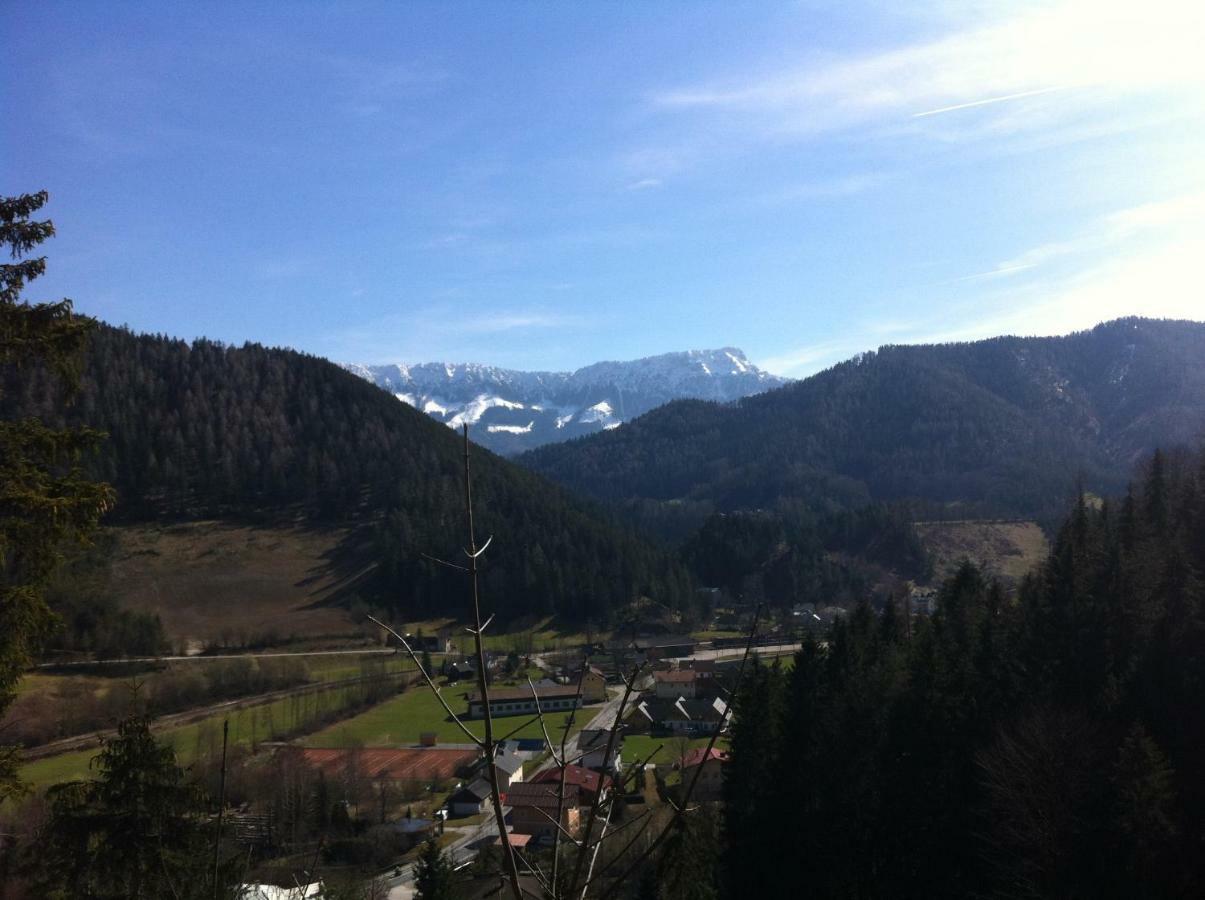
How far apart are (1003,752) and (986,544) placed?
3235 inches

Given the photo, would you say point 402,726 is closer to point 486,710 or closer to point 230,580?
point 230,580

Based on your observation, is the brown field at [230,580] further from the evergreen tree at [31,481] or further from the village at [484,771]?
the evergreen tree at [31,481]

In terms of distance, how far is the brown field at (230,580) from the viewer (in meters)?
64.6

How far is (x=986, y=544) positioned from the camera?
89250 mm

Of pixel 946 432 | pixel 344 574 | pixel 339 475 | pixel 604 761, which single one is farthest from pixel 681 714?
pixel 946 432

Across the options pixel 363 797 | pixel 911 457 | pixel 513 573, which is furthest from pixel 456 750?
pixel 911 457

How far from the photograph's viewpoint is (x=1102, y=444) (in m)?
156

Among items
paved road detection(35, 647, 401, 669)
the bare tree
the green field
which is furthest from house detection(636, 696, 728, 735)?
the bare tree

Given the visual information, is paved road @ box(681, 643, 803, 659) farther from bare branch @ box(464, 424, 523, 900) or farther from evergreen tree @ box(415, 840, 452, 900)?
bare branch @ box(464, 424, 523, 900)

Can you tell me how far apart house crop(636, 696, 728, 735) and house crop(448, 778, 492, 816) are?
867cm

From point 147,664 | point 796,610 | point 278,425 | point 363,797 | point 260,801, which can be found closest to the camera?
point 260,801

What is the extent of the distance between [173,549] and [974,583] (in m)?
73.1

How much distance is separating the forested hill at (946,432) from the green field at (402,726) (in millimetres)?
89486

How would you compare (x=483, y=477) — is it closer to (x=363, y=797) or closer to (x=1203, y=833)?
(x=363, y=797)
